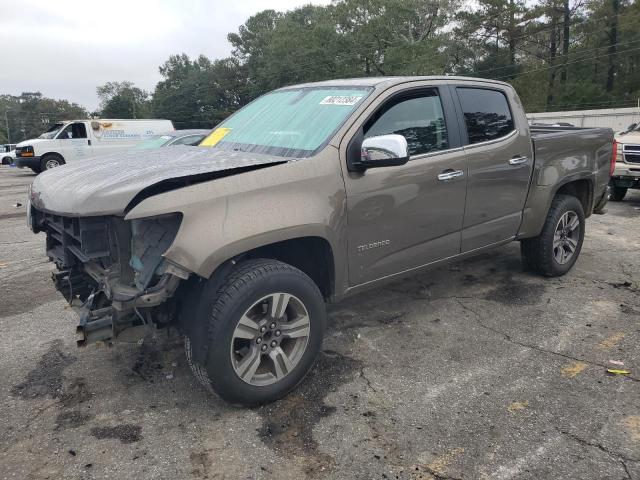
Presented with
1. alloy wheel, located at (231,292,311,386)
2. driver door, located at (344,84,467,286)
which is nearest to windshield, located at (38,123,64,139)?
driver door, located at (344,84,467,286)

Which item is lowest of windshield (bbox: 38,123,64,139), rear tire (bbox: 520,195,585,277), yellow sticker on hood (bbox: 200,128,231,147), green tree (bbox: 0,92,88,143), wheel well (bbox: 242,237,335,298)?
rear tire (bbox: 520,195,585,277)

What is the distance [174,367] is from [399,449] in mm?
1663

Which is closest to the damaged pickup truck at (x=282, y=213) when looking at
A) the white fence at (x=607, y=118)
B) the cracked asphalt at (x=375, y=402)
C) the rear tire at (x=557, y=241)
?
the cracked asphalt at (x=375, y=402)

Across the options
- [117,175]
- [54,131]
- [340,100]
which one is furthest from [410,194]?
[54,131]

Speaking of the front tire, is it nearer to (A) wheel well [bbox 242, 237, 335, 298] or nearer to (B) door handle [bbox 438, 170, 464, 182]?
(A) wheel well [bbox 242, 237, 335, 298]

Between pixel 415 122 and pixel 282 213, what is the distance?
146cm

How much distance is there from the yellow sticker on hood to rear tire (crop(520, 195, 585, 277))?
312 cm

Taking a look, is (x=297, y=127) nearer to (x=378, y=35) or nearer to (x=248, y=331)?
(x=248, y=331)

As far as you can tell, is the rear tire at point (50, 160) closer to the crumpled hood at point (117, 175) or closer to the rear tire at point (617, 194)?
the crumpled hood at point (117, 175)

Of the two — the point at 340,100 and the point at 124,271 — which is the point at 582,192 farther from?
the point at 124,271

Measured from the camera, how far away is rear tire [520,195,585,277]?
16.0 ft

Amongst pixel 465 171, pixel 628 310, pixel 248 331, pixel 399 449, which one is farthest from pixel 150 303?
pixel 628 310

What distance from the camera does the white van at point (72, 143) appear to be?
18.5 meters

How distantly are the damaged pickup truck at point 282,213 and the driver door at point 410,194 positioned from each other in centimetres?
1
